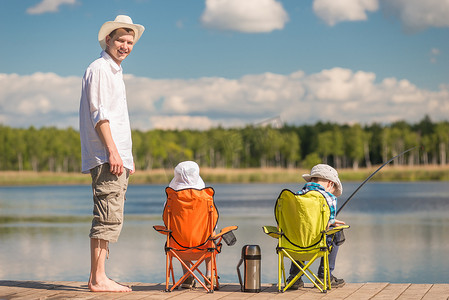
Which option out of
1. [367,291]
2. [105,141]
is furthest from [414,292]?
[105,141]

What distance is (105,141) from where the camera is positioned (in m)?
4.61

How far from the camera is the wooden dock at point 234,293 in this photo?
14.8 feet

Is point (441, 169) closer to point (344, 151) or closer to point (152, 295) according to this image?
point (344, 151)

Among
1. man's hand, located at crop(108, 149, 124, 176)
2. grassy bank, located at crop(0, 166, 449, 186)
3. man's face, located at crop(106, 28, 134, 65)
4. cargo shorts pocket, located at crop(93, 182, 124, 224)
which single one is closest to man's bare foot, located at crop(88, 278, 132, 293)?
cargo shorts pocket, located at crop(93, 182, 124, 224)

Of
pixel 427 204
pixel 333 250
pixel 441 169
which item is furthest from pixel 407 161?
pixel 333 250

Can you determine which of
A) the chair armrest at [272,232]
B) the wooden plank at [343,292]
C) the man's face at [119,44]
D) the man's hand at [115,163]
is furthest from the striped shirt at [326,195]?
the man's face at [119,44]

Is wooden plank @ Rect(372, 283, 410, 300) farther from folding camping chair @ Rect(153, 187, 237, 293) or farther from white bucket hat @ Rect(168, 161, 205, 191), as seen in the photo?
white bucket hat @ Rect(168, 161, 205, 191)

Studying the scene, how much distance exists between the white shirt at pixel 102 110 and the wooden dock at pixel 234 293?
0.88 metres

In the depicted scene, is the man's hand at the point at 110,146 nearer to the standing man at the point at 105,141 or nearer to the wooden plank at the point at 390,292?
the standing man at the point at 105,141

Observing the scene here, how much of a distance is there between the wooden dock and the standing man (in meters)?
0.22

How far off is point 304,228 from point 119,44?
1.82 metres

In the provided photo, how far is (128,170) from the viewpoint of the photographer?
4859 millimetres

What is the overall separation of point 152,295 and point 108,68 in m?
1.59

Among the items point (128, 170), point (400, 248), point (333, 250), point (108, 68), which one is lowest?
point (400, 248)
